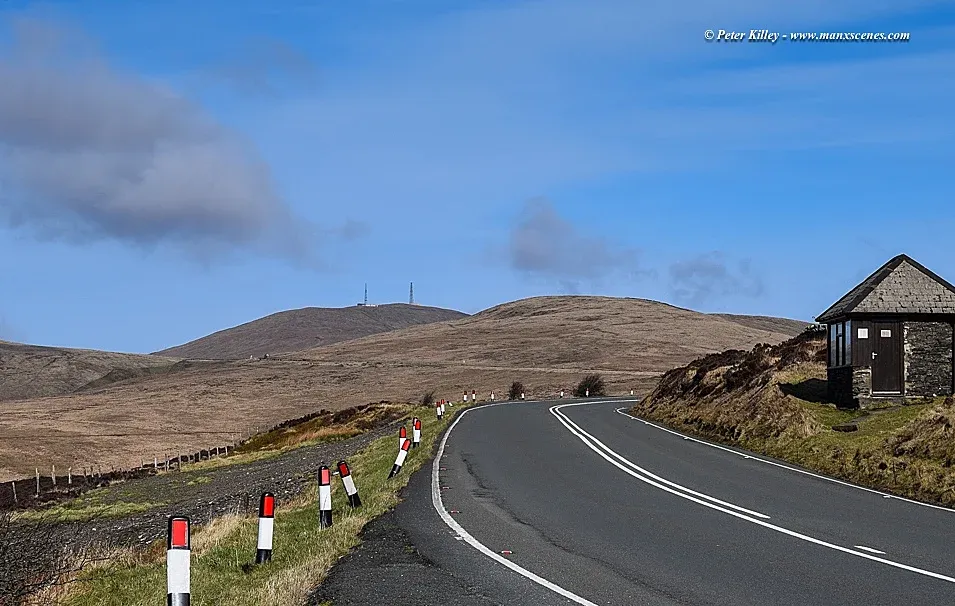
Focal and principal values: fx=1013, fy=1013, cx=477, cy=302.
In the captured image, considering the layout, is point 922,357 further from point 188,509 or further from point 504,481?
point 188,509

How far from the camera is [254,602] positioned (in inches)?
365

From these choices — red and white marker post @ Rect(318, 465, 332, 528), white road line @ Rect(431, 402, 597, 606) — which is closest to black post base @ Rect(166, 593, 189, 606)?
white road line @ Rect(431, 402, 597, 606)

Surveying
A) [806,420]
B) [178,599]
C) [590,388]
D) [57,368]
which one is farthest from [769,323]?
[178,599]

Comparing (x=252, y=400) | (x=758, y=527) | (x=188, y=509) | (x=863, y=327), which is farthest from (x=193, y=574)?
(x=252, y=400)

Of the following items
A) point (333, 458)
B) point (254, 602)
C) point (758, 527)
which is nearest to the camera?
point (254, 602)

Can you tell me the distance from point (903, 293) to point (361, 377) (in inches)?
3228

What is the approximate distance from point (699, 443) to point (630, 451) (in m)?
4.00

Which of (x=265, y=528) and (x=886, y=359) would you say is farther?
(x=886, y=359)

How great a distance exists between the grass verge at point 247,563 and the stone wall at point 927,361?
56.9 ft

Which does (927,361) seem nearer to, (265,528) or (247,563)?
(247,563)

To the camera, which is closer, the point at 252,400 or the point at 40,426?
the point at 40,426

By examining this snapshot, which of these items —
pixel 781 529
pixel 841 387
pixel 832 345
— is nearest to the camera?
pixel 781 529

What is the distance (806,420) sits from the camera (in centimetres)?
2594

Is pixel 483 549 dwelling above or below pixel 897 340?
below
